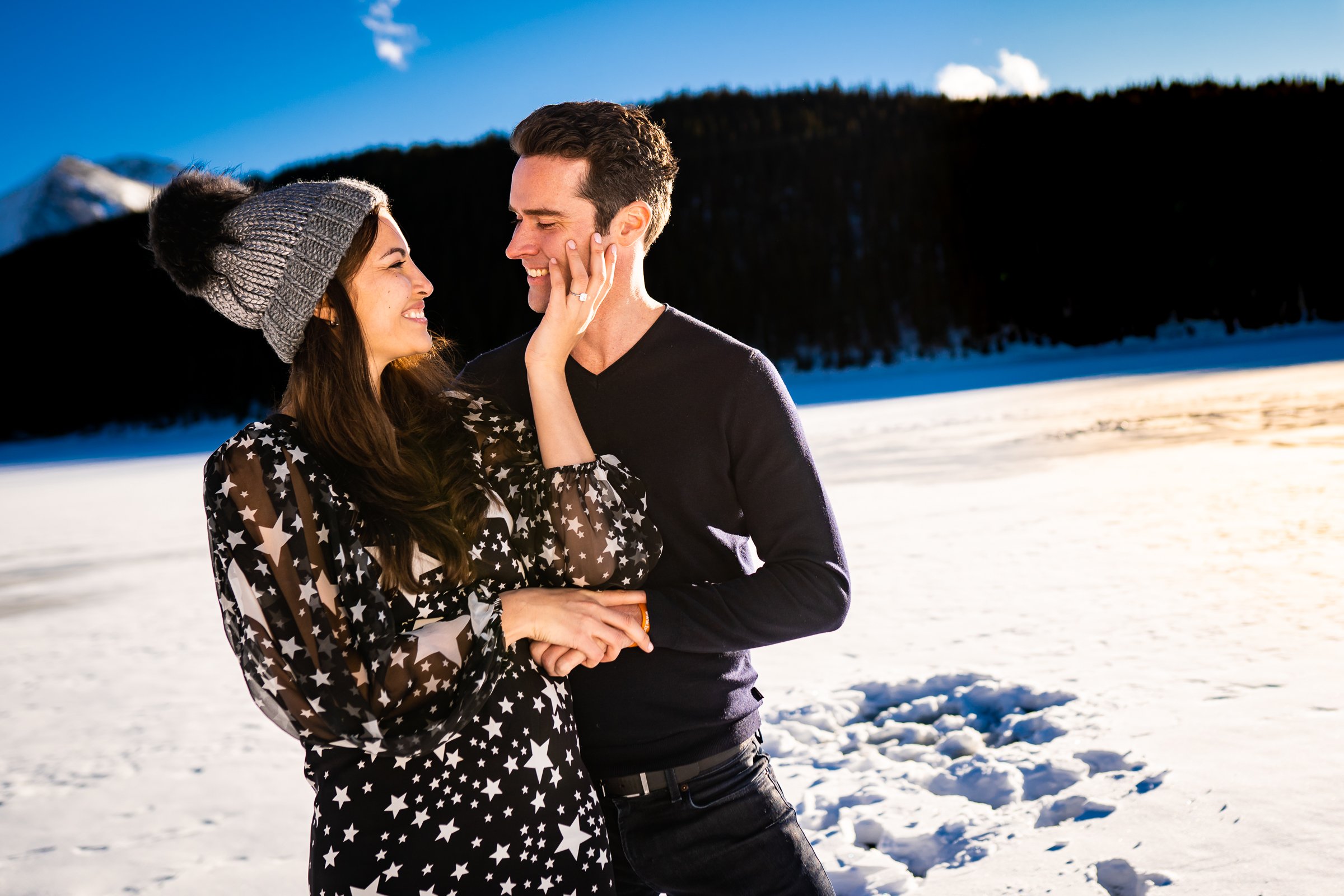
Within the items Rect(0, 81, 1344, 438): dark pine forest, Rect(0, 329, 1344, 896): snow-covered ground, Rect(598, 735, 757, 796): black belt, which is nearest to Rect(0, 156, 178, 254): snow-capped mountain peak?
Rect(0, 81, 1344, 438): dark pine forest

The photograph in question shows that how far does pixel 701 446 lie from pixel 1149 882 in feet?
6.10

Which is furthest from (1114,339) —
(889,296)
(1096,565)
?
(1096,565)

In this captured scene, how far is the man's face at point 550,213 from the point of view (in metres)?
2.11

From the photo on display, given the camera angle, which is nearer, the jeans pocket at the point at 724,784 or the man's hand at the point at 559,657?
the man's hand at the point at 559,657

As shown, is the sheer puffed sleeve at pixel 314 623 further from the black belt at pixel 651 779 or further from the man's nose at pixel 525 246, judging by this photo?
the man's nose at pixel 525 246

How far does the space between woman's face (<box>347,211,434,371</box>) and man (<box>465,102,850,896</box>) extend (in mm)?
255

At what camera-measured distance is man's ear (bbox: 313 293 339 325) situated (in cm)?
174

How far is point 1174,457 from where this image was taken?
8695 millimetres

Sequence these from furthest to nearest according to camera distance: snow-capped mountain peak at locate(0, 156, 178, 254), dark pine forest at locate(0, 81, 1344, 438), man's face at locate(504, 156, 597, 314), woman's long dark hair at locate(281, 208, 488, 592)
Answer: snow-capped mountain peak at locate(0, 156, 178, 254) → dark pine forest at locate(0, 81, 1344, 438) → man's face at locate(504, 156, 597, 314) → woman's long dark hair at locate(281, 208, 488, 592)

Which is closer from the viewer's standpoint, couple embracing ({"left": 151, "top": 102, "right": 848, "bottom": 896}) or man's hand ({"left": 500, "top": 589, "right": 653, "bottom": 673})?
couple embracing ({"left": 151, "top": 102, "right": 848, "bottom": 896})

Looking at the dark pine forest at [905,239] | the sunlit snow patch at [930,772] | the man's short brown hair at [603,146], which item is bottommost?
the sunlit snow patch at [930,772]

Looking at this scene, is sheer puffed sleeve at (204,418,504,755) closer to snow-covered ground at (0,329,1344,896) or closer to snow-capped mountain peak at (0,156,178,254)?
snow-covered ground at (0,329,1344,896)

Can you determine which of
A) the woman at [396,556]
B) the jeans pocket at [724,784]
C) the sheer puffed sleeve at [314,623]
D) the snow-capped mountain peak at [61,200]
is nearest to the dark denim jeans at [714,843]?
the jeans pocket at [724,784]

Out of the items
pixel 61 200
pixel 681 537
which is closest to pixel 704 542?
pixel 681 537
